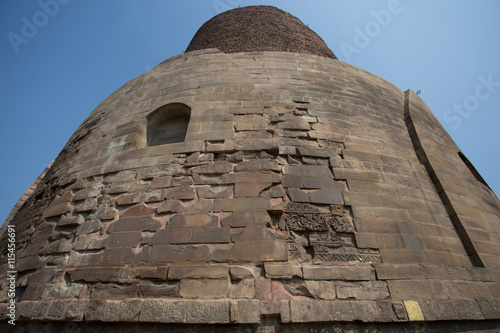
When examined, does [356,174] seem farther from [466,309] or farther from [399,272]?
[466,309]

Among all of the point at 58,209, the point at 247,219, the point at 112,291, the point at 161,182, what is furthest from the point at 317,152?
the point at 58,209

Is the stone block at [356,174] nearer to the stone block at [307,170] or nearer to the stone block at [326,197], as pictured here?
the stone block at [307,170]

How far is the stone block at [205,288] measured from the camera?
98.9 inches

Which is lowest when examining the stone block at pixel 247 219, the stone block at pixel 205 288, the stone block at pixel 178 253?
the stone block at pixel 205 288

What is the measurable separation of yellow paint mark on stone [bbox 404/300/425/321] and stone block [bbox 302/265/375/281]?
1.21 ft

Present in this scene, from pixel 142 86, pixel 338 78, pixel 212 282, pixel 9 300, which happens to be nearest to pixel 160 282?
pixel 212 282

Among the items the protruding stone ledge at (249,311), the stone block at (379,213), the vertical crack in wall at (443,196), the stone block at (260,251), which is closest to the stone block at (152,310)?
the protruding stone ledge at (249,311)

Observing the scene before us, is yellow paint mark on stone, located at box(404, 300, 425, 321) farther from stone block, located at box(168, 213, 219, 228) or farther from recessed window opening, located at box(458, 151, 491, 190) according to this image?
recessed window opening, located at box(458, 151, 491, 190)

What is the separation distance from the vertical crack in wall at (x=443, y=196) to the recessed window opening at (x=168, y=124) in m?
4.01

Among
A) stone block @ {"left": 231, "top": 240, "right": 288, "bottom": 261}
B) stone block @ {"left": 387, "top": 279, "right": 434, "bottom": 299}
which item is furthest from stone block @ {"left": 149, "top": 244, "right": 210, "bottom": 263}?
stone block @ {"left": 387, "top": 279, "right": 434, "bottom": 299}

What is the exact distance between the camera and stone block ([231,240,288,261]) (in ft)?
8.89

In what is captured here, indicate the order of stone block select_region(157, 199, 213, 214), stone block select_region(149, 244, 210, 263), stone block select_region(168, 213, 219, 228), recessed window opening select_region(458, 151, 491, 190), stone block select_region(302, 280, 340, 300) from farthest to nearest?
recessed window opening select_region(458, 151, 491, 190), stone block select_region(157, 199, 213, 214), stone block select_region(168, 213, 219, 228), stone block select_region(149, 244, 210, 263), stone block select_region(302, 280, 340, 300)

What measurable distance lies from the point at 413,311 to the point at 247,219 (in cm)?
186

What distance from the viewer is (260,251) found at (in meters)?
2.74
